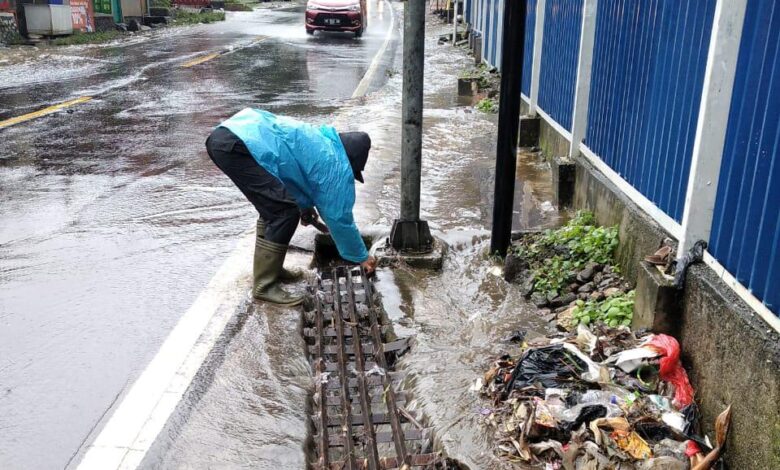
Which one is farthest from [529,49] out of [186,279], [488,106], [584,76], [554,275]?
[186,279]

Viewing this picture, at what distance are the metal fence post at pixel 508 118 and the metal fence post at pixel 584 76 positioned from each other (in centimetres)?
124

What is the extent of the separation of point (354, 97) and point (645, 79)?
310 inches

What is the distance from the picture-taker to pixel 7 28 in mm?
18484

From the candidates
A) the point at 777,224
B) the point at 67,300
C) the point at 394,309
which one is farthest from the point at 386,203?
the point at 777,224

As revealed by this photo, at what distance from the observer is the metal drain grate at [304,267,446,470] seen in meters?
3.03

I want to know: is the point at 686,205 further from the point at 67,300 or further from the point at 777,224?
the point at 67,300

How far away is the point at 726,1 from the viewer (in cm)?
303

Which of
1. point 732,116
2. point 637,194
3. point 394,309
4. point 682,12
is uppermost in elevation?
point 682,12

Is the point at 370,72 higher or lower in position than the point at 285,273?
higher

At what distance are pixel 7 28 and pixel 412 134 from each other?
1771cm

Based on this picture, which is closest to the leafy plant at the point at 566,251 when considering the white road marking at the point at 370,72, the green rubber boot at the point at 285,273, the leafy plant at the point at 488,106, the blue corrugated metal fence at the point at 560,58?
the green rubber boot at the point at 285,273

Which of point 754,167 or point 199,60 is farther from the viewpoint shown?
point 199,60

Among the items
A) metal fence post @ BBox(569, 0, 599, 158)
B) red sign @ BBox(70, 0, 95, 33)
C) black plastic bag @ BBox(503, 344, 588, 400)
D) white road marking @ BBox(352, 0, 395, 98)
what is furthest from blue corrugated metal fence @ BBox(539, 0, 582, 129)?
red sign @ BBox(70, 0, 95, 33)

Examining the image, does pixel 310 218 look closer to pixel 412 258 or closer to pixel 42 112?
pixel 412 258
